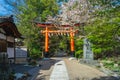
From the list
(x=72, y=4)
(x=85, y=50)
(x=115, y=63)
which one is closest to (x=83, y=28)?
(x=72, y=4)

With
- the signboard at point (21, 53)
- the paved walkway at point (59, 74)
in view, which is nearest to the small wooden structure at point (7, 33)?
the signboard at point (21, 53)

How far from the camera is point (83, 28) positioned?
336 inches

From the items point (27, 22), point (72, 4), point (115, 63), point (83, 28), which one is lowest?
point (115, 63)

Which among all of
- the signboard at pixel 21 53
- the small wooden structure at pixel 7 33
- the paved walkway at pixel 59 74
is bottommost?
the paved walkway at pixel 59 74

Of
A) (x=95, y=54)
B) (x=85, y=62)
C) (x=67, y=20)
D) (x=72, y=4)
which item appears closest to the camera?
(x=72, y=4)

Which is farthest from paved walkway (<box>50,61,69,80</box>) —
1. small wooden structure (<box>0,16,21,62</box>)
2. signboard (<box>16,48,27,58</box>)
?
signboard (<box>16,48,27,58</box>)

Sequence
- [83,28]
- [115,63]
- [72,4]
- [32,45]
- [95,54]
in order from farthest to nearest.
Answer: [32,45] < [95,54] < [115,63] < [83,28] < [72,4]

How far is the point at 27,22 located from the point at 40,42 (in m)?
3.51

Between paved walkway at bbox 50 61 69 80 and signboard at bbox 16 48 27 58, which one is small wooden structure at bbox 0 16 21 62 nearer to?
signboard at bbox 16 48 27 58

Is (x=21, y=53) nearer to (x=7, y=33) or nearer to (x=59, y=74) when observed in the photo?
(x=7, y=33)

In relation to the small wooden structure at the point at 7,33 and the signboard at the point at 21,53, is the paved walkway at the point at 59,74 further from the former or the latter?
the signboard at the point at 21,53

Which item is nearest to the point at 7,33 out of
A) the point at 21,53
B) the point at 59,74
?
the point at 21,53

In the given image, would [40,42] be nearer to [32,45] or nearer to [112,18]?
[32,45]

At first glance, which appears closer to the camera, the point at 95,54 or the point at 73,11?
the point at 73,11
